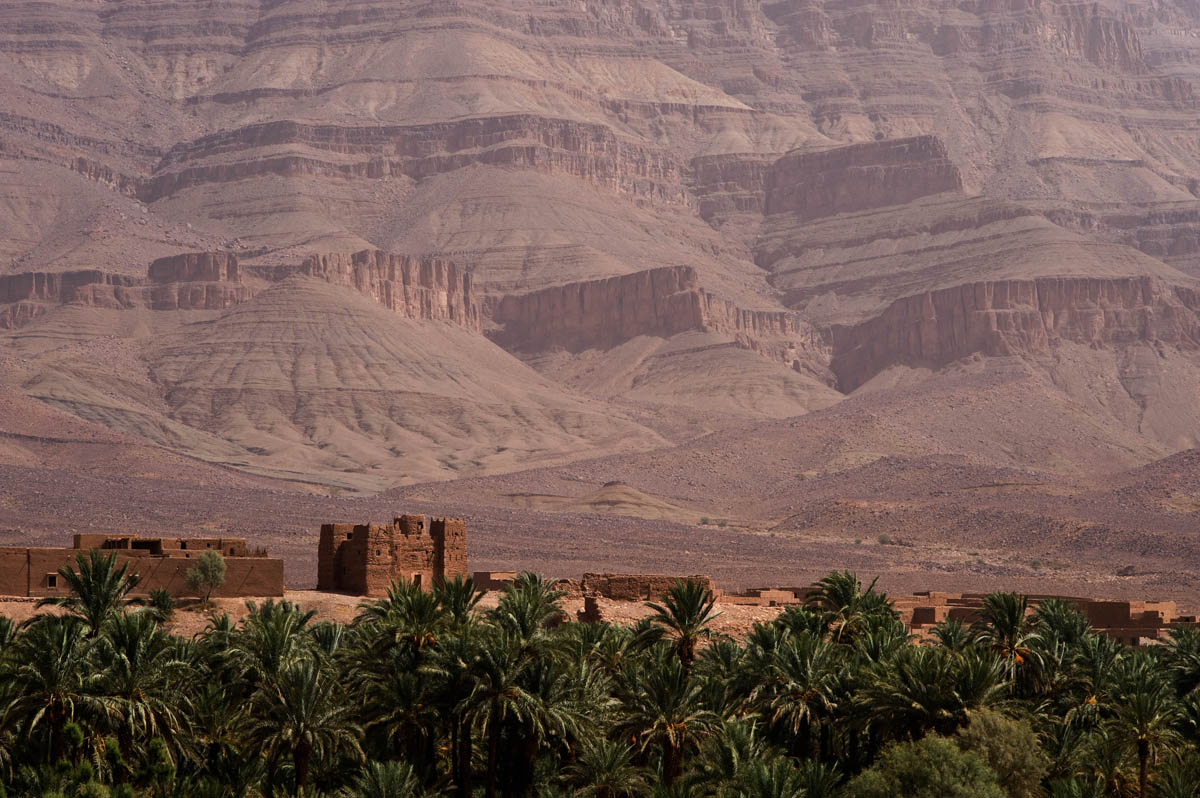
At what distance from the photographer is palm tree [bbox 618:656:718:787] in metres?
39.3

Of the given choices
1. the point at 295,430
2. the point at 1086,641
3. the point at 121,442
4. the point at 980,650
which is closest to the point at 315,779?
the point at 980,650

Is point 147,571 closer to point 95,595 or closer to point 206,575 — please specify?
point 206,575

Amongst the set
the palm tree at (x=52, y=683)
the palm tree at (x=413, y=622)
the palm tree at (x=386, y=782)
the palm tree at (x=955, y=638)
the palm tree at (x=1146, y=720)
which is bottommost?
the palm tree at (x=386, y=782)

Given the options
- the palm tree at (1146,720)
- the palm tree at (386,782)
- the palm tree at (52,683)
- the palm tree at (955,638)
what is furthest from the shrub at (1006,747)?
the palm tree at (52,683)

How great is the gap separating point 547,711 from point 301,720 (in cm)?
436

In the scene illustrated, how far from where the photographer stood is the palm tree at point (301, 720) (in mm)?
38750

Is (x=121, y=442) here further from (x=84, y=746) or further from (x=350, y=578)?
(x=84, y=746)

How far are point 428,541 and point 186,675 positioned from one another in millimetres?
18972

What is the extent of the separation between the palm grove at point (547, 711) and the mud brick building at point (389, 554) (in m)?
15.0

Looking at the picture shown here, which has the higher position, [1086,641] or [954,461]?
[954,461]

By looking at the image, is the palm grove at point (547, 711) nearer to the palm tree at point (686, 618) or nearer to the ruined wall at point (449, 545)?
the palm tree at point (686, 618)

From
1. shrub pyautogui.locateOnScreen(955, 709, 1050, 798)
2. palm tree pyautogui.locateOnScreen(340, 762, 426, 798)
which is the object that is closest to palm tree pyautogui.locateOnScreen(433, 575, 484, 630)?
palm tree pyautogui.locateOnScreen(340, 762, 426, 798)

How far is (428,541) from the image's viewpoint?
59219mm

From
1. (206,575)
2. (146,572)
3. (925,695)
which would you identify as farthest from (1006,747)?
(146,572)
